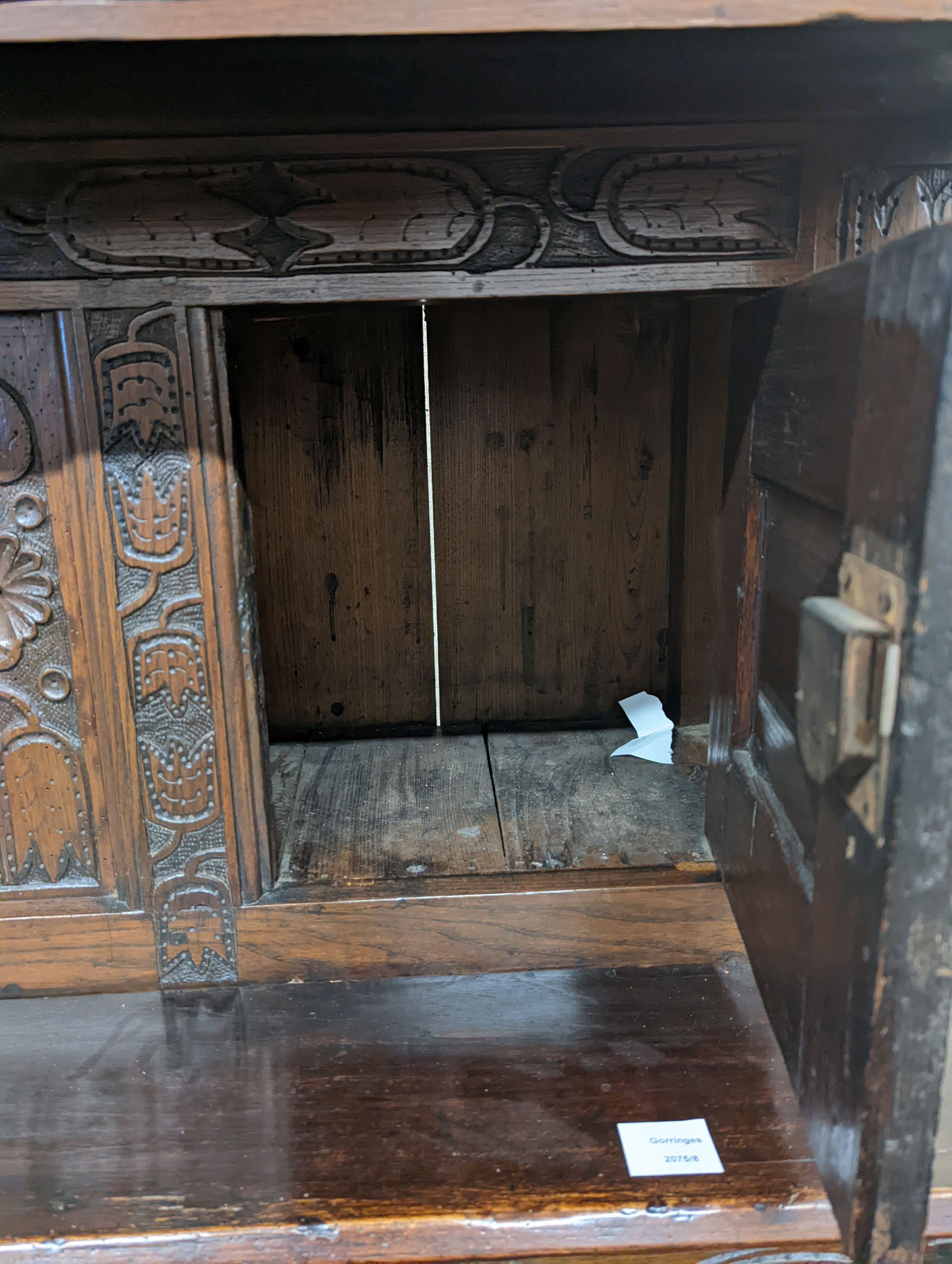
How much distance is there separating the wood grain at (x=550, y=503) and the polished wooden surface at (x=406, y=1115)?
0.86 meters

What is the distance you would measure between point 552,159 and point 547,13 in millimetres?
335

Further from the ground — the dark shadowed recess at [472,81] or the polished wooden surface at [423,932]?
the dark shadowed recess at [472,81]

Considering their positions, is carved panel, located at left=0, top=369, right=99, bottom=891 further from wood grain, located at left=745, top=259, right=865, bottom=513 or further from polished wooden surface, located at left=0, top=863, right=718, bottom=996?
wood grain, located at left=745, top=259, right=865, bottom=513

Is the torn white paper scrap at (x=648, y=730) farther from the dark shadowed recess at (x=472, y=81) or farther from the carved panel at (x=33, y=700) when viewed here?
the dark shadowed recess at (x=472, y=81)

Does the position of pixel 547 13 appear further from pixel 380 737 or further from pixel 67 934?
pixel 380 737

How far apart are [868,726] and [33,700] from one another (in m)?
1.07

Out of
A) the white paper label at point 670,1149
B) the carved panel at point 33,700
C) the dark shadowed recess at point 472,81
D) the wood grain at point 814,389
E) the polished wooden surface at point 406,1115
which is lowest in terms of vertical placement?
the polished wooden surface at point 406,1115

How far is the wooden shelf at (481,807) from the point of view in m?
1.46

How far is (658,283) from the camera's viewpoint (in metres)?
1.17

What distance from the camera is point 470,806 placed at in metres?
1.70

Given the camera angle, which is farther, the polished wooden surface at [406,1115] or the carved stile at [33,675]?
the carved stile at [33,675]

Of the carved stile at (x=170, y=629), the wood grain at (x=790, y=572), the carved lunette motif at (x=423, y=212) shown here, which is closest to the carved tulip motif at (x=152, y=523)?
the carved stile at (x=170, y=629)

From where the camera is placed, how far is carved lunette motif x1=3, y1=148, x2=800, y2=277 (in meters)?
1.13

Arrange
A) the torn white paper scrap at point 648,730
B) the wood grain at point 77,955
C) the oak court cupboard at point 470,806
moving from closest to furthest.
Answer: the oak court cupboard at point 470,806 → the wood grain at point 77,955 → the torn white paper scrap at point 648,730
